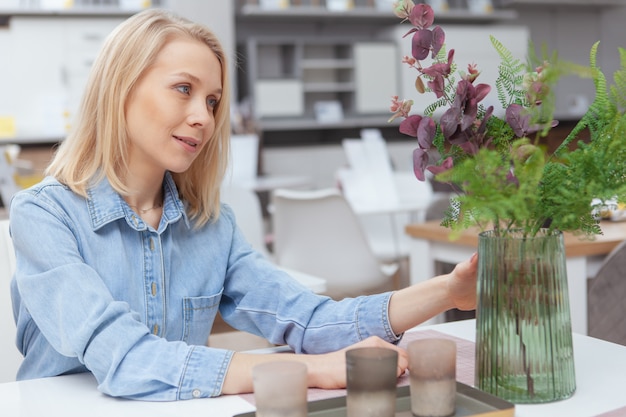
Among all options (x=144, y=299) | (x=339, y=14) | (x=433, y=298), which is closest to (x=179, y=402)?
(x=144, y=299)

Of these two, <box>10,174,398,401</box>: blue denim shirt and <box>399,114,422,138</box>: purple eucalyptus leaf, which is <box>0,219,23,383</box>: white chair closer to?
<box>10,174,398,401</box>: blue denim shirt

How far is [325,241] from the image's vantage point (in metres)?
3.12

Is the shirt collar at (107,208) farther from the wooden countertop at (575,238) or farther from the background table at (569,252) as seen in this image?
the background table at (569,252)

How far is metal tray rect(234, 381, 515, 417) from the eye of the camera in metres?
0.80

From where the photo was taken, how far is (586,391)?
921 millimetres

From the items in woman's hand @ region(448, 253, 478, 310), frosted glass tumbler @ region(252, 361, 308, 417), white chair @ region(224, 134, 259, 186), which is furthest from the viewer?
white chair @ region(224, 134, 259, 186)

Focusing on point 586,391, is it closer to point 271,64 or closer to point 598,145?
point 598,145

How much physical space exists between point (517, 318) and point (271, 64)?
7451mm

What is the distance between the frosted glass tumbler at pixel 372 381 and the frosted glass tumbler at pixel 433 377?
0.04m

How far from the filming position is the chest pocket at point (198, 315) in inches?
49.3

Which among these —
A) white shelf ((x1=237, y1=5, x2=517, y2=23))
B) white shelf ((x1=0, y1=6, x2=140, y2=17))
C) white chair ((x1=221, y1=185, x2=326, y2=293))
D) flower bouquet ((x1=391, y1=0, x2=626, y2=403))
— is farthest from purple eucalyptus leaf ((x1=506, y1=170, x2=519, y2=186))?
white shelf ((x1=237, y1=5, x2=517, y2=23))

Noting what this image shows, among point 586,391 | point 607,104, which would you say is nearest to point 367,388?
point 586,391

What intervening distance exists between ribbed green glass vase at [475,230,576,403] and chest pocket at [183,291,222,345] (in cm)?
53

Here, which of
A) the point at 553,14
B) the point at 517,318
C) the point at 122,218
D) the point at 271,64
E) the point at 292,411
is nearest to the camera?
the point at 292,411
